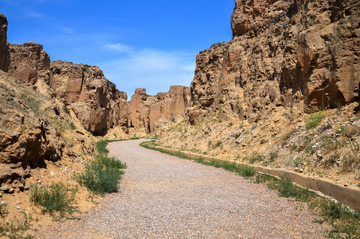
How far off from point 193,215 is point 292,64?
1173cm

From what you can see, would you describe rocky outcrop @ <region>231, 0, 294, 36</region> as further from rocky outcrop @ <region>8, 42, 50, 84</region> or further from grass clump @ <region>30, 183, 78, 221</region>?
grass clump @ <region>30, 183, 78, 221</region>

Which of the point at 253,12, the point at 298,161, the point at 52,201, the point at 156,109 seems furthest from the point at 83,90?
the point at 52,201

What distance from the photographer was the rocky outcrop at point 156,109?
198 ft

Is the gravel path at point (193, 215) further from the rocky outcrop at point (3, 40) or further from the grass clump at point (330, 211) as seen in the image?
the rocky outcrop at point (3, 40)

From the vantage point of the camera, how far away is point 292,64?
14.0 meters

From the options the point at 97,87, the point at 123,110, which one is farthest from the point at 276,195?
the point at 123,110

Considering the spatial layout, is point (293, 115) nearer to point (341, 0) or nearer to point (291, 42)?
point (291, 42)

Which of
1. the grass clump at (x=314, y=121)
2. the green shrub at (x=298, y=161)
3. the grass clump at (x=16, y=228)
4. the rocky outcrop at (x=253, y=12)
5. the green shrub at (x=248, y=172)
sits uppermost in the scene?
the rocky outcrop at (x=253, y=12)

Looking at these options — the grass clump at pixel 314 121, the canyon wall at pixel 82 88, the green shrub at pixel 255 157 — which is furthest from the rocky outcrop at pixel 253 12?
the canyon wall at pixel 82 88

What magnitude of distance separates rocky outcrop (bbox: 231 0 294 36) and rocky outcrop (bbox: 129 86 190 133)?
38083mm

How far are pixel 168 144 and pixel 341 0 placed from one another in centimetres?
1704

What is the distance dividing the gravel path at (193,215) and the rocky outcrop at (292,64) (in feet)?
21.7

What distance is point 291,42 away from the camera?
1438 centimetres

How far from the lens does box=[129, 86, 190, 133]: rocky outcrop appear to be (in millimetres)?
60281
